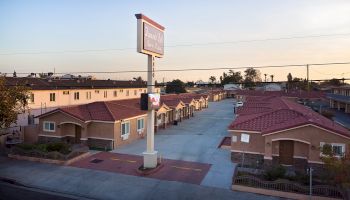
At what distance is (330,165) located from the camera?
15.7m

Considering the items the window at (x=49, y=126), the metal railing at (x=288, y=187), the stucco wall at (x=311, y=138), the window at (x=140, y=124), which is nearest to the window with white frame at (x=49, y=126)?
the window at (x=49, y=126)

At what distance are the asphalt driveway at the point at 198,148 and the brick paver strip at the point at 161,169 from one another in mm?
799

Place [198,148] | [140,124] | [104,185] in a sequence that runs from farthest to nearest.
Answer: [140,124] < [198,148] < [104,185]

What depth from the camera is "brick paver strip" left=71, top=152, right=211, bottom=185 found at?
67.8 feet

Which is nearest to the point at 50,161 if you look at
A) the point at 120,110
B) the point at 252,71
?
the point at 120,110

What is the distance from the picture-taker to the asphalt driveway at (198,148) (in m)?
21.4

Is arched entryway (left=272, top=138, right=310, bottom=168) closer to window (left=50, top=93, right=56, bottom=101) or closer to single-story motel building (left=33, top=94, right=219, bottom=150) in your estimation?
single-story motel building (left=33, top=94, right=219, bottom=150)

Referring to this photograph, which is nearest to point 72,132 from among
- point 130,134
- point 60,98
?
point 130,134

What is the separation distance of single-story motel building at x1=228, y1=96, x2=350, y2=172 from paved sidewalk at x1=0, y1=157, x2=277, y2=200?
228 inches

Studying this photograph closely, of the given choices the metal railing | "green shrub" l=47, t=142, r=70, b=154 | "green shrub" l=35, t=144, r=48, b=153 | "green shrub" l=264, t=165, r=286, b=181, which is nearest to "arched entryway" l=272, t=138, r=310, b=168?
"green shrub" l=264, t=165, r=286, b=181

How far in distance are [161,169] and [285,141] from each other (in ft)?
31.2

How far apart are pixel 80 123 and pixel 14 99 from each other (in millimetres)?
5983

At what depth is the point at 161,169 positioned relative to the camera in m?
22.3

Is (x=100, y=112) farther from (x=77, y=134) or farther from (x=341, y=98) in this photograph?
(x=341, y=98)
